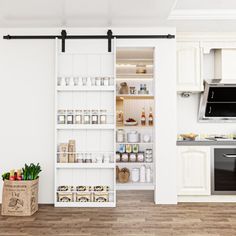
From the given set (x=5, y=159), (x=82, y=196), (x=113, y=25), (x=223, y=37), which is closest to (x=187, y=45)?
(x=223, y=37)

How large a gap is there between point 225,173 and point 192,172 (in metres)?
0.44

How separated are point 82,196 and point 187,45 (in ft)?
8.19

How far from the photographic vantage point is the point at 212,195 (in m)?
4.34

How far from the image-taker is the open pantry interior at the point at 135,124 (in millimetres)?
5457

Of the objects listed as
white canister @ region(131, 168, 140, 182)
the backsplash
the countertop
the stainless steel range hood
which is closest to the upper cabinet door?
the stainless steel range hood

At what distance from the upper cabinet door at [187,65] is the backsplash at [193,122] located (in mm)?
445

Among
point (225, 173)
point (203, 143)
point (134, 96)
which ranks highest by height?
point (134, 96)

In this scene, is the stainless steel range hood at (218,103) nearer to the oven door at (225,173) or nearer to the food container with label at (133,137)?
the oven door at (225,173)

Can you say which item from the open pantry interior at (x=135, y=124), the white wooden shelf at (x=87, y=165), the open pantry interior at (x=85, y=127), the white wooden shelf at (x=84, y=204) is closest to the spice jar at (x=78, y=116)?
the open pantry interior at (x=85, y=127)

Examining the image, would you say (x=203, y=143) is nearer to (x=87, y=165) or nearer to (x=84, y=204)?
(x=87, y=165)

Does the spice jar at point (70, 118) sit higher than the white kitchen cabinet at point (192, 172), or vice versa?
the spice jar at point (70, 118)

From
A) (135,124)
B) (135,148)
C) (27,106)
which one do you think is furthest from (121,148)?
(27,106)

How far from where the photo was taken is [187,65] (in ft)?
14.8

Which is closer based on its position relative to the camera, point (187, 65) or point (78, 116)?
point (78, 116)
